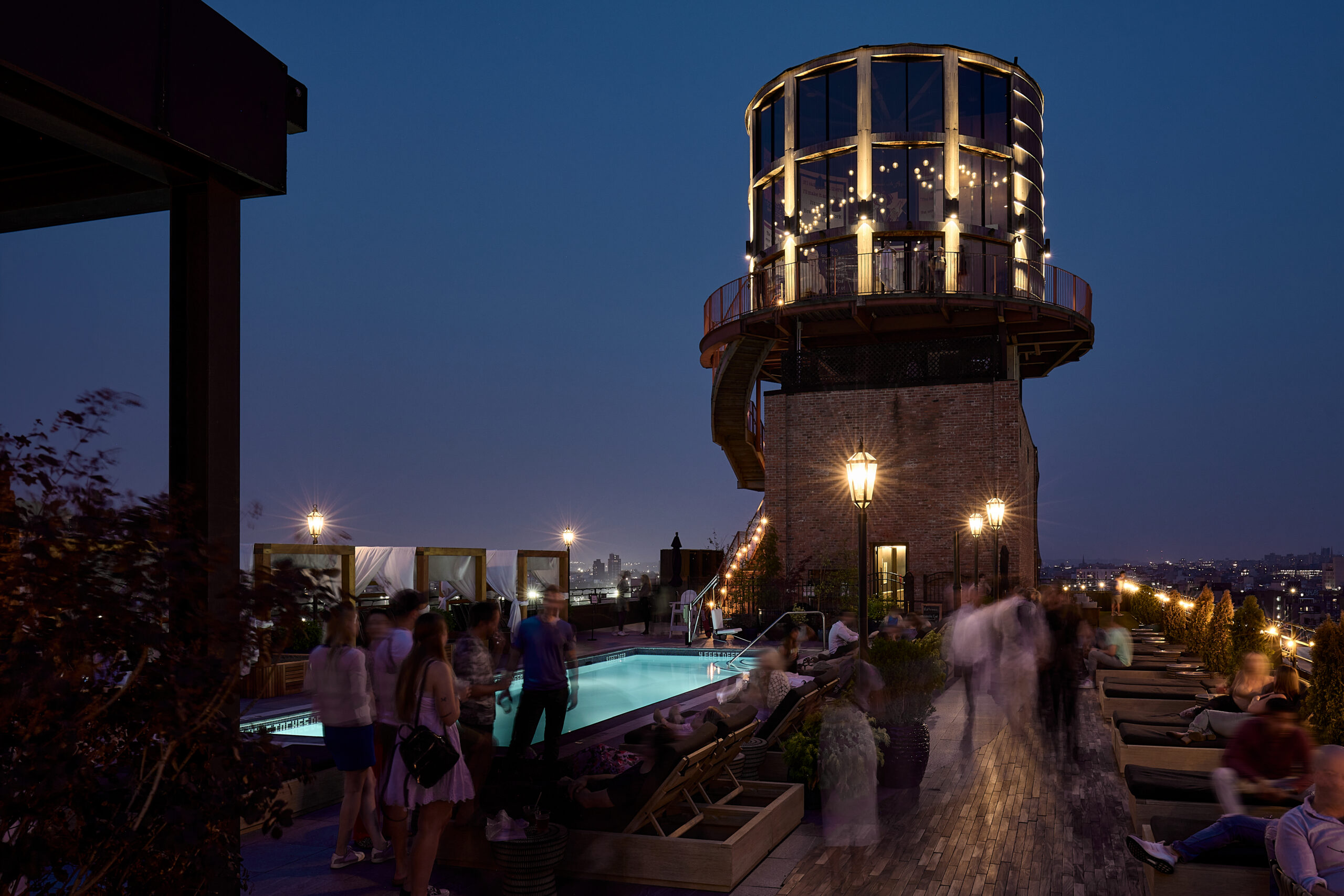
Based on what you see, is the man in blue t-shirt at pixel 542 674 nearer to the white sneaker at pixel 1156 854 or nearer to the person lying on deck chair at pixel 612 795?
the person lying on deck chair at pixel 612 795

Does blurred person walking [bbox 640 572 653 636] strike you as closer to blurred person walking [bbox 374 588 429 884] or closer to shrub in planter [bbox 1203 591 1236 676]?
shrub in planter [bbox 1203 591 1236 676]

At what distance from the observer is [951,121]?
3014 centimetres

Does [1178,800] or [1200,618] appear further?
[1200,618]

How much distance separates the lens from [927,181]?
30.0m

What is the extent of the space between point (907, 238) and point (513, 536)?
106 metres

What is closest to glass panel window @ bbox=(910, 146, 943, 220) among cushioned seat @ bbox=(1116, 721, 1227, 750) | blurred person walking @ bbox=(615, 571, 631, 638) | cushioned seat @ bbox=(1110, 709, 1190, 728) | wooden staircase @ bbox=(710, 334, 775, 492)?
wooden staircase @ bbox=(710, 334, 775, 492)

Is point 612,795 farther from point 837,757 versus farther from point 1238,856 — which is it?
point 1238,856

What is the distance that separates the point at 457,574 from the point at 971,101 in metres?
20.9

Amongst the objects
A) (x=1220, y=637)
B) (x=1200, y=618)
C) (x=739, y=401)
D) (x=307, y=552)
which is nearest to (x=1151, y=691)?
(x=1220, y=637)

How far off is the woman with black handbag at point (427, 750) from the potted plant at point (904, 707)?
4512mm

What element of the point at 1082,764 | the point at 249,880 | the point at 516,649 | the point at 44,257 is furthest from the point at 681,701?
the point at 44,257

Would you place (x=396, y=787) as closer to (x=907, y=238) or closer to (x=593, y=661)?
(x=593, y=661)

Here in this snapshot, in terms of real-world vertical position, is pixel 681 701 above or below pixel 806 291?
below

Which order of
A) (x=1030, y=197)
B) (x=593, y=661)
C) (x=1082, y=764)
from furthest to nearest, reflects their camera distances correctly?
(x=1030, y=197)
(x=593, y=661)
(x=1082, y=764)
